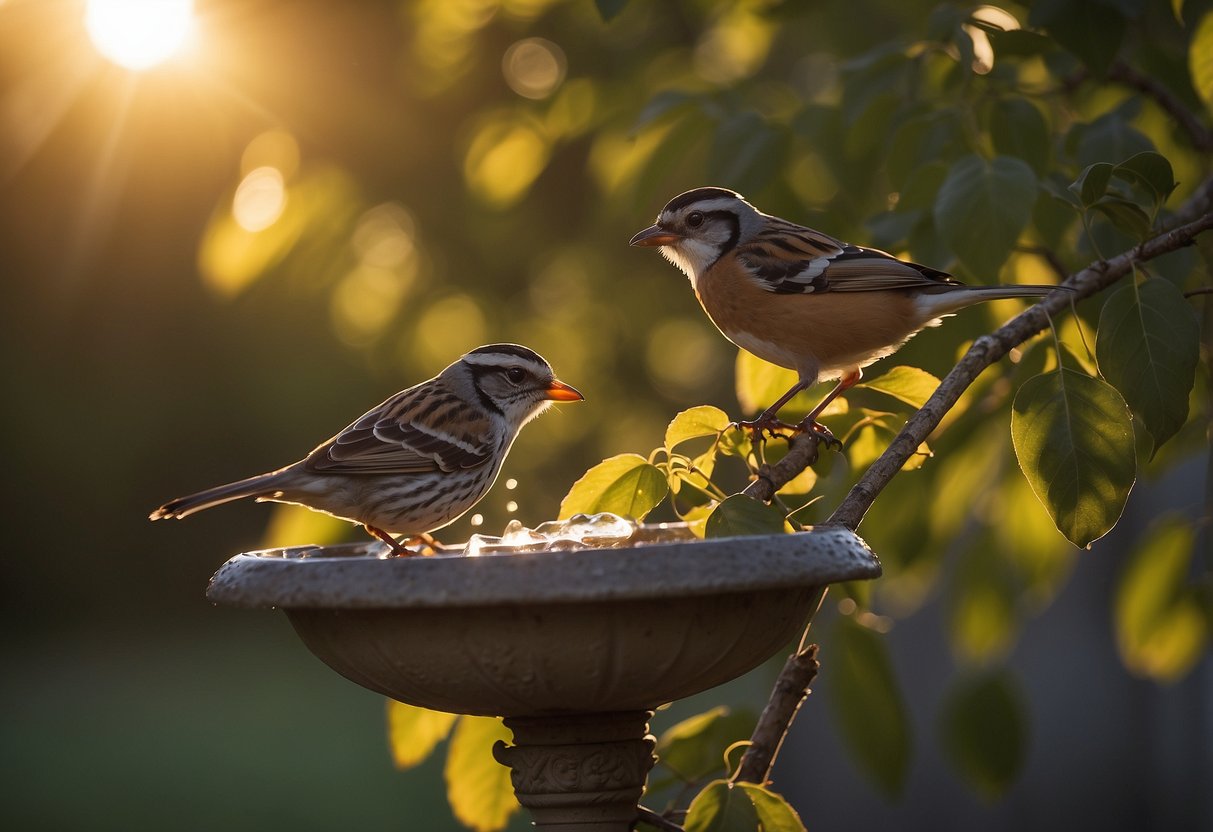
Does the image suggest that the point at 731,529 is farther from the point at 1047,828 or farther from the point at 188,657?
the point at 188,657

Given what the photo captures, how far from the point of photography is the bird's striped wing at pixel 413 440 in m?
4.28

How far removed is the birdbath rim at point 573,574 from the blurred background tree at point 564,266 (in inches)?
44.5

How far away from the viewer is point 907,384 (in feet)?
10.6

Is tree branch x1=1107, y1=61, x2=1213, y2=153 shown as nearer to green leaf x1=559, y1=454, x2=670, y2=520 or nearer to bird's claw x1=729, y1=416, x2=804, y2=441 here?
bird's claw x1=729, y1=416, x2=804, y2=441

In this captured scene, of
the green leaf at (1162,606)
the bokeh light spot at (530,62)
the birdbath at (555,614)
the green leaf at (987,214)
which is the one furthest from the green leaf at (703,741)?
the bokeh light spot at (530,62)

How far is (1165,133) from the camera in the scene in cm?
466

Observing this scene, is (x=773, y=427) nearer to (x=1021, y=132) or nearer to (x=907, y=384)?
(x=907, y=384)

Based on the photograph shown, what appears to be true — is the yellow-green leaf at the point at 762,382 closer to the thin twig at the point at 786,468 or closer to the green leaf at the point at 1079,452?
the thin twig at the point at 786,468

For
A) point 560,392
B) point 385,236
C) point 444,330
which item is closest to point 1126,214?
point 560,392

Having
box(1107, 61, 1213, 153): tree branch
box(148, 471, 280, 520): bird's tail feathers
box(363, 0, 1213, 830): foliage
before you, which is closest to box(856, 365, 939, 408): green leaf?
box(363, 0, 1213, 830): foliage

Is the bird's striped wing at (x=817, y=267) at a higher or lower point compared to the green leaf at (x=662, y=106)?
lower

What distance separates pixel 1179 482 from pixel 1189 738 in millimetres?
2056

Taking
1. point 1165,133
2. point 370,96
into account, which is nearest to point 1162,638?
point 1165,133

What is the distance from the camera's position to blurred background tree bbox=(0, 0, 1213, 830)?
3826 mm
